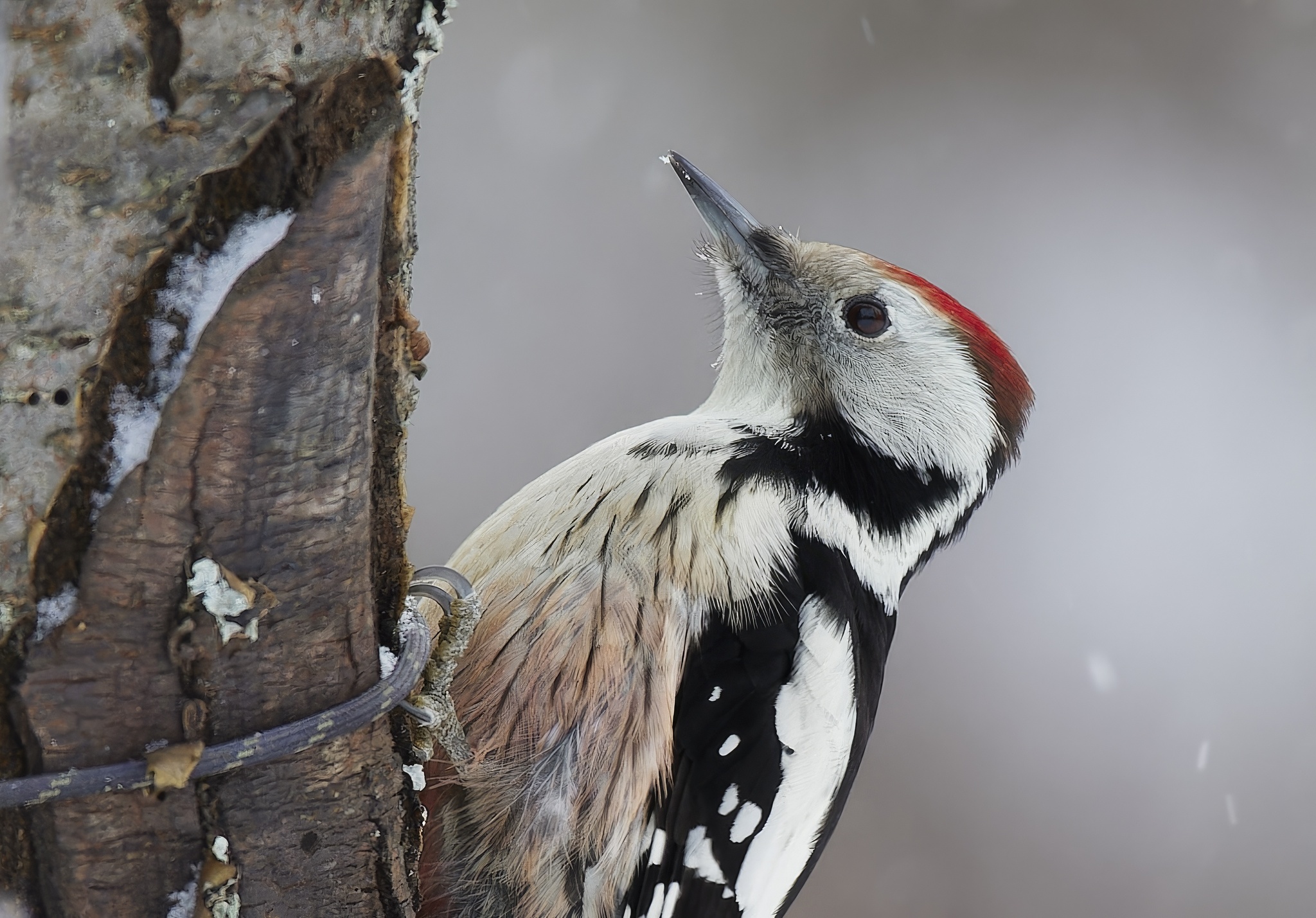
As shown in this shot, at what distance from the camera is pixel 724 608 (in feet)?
4.39

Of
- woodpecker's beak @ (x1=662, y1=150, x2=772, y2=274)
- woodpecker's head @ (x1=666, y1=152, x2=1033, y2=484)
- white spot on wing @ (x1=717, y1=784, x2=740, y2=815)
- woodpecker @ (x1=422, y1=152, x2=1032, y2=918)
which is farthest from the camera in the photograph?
woodpecker's beak @ (x1=662, y1=150, x2=772, y2=274)

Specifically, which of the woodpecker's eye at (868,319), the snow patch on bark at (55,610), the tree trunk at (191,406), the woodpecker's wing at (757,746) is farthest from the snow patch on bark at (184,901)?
the woodpecker's eye at (868,319)

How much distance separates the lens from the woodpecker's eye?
5.59 ft

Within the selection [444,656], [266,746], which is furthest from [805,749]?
[266,746]

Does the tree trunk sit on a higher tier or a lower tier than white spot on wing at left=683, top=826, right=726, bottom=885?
higher

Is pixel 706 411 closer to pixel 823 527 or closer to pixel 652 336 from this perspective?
pixel 823 527

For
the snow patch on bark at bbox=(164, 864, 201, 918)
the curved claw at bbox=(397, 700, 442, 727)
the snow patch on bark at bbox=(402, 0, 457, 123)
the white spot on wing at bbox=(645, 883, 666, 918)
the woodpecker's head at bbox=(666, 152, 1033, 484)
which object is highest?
the snow patch on bark at bbox=(402, 0, 457, 123)

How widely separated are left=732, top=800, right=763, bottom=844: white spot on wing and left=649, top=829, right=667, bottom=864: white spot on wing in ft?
0.39

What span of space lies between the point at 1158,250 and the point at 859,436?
256 centimetres

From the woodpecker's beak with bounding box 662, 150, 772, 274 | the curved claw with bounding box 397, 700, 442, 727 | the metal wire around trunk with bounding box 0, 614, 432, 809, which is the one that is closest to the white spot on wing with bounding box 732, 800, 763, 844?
the curved claw with bounding box 397, 700, 442, 727

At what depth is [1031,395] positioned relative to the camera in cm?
187

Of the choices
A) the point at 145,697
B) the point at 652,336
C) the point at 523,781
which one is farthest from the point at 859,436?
the point at 652,336

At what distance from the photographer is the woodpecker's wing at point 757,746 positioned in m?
1.33

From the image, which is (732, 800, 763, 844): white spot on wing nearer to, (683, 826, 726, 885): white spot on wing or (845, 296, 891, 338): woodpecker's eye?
(683, 826, 726, 885): white spot on wing
